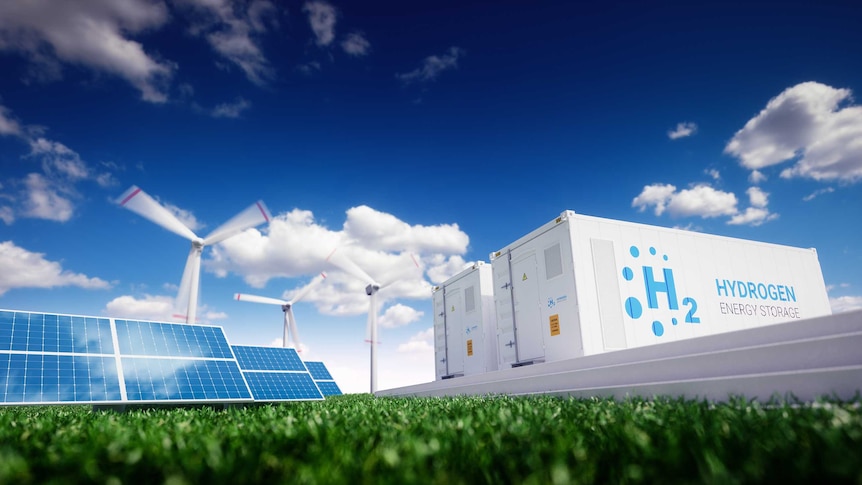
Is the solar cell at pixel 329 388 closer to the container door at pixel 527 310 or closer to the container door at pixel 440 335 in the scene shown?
the container door at pixel 440 335

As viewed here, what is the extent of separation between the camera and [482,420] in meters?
4.54

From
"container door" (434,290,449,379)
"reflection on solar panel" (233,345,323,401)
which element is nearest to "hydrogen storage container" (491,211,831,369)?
"container door" (434,290,449,379)

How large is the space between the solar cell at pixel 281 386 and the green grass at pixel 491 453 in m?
7.88

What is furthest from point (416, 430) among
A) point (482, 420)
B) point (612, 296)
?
point (612, 296)

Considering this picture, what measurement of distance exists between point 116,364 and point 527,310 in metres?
11.3

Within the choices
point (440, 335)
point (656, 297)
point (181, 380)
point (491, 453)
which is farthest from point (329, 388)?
point (491, 453)

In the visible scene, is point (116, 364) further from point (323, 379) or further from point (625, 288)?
point (323, 379)

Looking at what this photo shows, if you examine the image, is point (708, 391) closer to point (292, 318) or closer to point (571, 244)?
point (571, 244)

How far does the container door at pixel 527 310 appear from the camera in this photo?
47.3ft

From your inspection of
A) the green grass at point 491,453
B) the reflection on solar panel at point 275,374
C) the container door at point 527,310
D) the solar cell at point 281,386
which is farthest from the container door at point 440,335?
the green grass at point 491,453

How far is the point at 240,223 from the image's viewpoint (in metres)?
21.3

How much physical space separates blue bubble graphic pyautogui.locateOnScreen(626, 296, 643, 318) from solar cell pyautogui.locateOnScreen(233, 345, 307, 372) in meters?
10.1

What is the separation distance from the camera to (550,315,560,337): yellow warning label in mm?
13453

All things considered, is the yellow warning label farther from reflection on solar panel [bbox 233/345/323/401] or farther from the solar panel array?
the solar panel array
